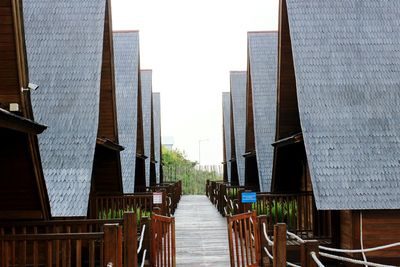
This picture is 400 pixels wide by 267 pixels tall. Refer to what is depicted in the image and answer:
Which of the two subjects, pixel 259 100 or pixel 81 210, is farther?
pixel 259 100

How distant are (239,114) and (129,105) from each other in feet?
32.9

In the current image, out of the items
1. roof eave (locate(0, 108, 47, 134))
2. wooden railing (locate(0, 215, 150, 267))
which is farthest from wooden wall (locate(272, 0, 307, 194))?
roof eave (locate(0, 108, 47, 134))

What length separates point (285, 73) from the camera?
1420 cm

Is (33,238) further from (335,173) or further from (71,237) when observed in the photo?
(335,173)

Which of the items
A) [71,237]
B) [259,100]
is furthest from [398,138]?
[259,100]

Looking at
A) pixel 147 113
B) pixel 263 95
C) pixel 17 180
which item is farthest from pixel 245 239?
pixel 147 113

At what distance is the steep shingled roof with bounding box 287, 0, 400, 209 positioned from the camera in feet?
33.0

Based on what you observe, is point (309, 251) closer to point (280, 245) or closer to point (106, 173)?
point (280, 245)

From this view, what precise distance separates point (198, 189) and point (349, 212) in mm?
32869

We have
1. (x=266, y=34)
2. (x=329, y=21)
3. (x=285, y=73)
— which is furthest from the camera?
(x=266, y=34)

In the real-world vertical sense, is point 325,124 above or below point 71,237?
above

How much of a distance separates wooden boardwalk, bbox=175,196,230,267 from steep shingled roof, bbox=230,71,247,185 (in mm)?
3364

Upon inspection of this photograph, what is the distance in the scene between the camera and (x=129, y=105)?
64.7 feet

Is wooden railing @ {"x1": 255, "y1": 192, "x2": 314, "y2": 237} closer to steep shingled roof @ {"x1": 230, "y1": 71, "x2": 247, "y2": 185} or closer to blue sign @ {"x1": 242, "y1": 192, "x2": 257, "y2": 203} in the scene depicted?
blue sign @ {"x1": 242, "y1": 192, "x2": 257, "y2": 203}
